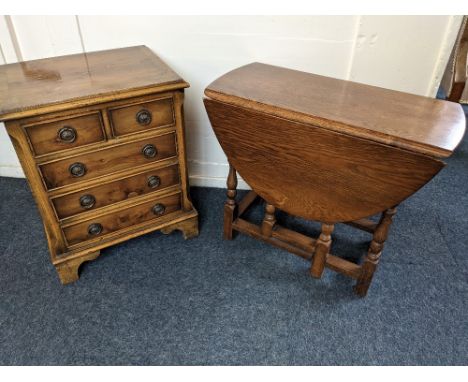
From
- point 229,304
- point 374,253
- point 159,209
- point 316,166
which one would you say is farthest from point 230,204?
point 374,253

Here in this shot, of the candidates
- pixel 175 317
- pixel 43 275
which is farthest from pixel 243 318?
pixel 43 275

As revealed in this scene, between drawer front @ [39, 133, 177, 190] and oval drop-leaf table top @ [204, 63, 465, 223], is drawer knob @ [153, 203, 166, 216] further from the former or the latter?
oval drop-leaf table top @ [204, 63, 465, 223]

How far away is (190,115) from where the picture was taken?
188 centimetres

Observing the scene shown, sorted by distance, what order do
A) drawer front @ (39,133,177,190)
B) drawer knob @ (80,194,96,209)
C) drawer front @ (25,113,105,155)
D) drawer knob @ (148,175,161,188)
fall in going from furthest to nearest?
drawer knob @ (148,175,161,188) → drawer knob @ (80,194,96,209) → drawer front @ (39,133,177,190) → drawer front @ (25,113,105,155)

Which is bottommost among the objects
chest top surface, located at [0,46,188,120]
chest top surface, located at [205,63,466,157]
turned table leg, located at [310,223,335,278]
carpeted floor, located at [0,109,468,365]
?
carpeted floor, located at [0,109,468,365]

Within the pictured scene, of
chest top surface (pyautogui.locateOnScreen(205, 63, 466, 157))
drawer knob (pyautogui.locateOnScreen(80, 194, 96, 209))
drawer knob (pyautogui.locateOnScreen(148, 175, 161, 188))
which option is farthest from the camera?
drawer knob (pyautogui.locateOnScreen(148, 175, 161, 188))

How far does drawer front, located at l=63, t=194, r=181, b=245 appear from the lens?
1477 mm

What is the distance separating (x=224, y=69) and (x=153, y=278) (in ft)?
3.40

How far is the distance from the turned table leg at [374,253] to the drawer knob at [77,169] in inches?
44.4

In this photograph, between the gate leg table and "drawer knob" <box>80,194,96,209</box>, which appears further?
"drawer knob" <box>80,194,96,209</box>

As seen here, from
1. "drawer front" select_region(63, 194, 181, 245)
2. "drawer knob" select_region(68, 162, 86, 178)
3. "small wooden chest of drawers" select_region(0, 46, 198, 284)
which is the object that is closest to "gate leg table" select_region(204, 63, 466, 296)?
"small wooden chest of drawers" select_region(0, 46, 198, 284)

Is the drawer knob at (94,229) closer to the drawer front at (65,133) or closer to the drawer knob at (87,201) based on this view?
the drawer knob at (87,201)

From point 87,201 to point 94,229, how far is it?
→ 146 millimetres

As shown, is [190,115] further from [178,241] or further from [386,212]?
[386,212]
